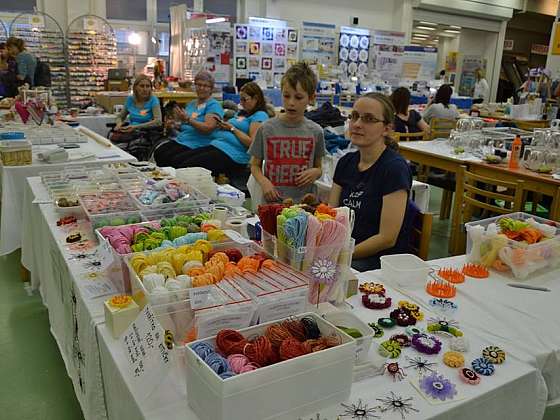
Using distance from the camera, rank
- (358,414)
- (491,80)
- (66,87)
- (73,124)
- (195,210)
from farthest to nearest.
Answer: (491,80), (66,87), (73,124), (195,210), (358,414)

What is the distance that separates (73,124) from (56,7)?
5096 mm

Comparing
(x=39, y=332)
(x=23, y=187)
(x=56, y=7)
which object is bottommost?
(x=39, y=332)

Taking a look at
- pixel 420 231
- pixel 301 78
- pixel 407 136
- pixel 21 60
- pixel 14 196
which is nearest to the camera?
pixel 420 231

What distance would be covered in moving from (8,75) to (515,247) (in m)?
6.42

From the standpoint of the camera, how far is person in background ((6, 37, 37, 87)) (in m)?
6.25

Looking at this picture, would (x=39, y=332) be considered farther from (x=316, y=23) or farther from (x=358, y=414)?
(x=316, y=23)

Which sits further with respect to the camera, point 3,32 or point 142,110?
point 3,32

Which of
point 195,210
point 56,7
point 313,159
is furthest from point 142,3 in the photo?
point 195,210

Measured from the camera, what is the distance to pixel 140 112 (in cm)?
551

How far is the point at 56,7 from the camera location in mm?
8891

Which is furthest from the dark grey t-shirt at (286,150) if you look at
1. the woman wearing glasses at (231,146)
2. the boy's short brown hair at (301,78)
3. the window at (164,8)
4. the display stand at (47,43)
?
the window at (164,8)

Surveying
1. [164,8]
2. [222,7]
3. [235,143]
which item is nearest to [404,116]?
[235,143]

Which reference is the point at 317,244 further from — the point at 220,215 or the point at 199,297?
the point at 220,215

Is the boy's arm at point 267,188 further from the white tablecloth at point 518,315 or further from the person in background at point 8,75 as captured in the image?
the person in background at point 8,75
